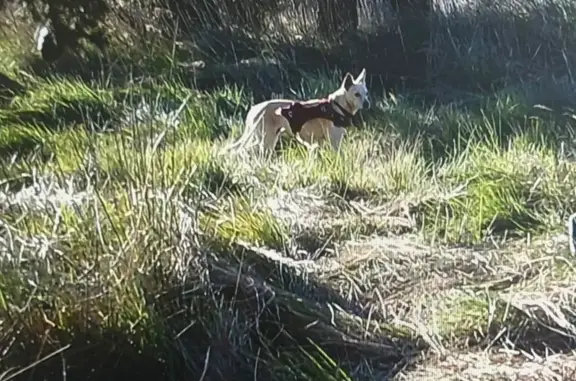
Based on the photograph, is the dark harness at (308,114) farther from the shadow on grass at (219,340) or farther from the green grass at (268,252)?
the shadow on grass at (219,340)

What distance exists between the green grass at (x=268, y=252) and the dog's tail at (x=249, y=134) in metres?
0.08

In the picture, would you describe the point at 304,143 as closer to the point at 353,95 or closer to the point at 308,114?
the point at 308,114

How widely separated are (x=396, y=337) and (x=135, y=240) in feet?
1.25

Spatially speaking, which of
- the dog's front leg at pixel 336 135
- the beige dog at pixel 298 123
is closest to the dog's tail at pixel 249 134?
the beige dog at pixel 298 123

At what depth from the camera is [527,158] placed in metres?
2.07

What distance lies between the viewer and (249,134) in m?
2.29

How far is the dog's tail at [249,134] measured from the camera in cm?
224

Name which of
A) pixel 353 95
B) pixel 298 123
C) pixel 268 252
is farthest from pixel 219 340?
pixel 353 95

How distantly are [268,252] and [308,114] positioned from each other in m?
0.76

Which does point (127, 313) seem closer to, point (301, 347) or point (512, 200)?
point (301, 347)

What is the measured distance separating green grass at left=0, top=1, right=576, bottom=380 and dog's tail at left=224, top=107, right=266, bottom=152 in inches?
3.2

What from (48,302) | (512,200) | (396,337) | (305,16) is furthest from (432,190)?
(305,16)

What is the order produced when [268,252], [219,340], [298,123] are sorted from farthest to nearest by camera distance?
[298,123]
[268,252]
[219,340]

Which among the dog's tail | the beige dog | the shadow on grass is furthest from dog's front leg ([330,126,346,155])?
the shadow on grass
